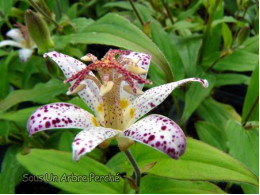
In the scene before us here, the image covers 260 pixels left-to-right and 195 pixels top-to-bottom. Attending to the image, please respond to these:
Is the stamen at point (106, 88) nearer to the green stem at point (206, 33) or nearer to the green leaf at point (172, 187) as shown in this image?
the green leaf at point (172, 187)

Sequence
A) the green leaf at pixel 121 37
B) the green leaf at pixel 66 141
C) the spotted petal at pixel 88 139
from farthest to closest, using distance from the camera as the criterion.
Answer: the green leaf at pixel 66 141 → the green leaf at pixel 121 37 → the spotted petal at pixel 88 139

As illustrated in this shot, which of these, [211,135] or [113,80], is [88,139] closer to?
[113,80]

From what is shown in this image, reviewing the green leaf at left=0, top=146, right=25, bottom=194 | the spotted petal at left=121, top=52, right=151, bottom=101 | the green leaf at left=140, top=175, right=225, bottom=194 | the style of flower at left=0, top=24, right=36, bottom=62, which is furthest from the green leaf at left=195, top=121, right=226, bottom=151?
the style of flower at left=0, top=24, right=36, bottom=62

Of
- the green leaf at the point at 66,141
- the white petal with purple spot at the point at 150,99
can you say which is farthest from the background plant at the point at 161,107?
the white petal with purple spot at the point at 150,99

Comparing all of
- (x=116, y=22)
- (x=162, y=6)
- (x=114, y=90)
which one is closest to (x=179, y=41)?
(x=162, y=6)

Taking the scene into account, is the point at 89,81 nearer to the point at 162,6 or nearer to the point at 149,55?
the point at 149,55

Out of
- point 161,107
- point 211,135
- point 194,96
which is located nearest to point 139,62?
point 194,96
